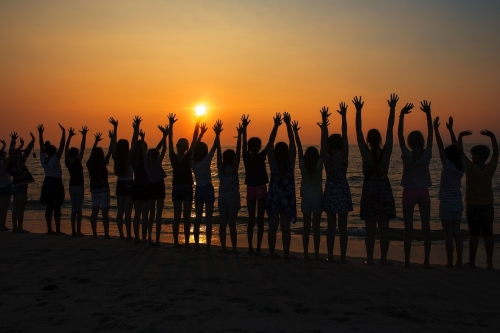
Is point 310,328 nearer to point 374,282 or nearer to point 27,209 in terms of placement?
point 374,282

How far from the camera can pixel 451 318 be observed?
5586 mm

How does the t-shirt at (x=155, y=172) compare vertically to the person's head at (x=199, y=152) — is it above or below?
below

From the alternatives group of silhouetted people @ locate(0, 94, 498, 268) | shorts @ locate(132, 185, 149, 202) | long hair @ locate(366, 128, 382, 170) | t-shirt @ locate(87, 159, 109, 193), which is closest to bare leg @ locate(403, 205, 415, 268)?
group of silhouetted people @ locate(0, 94, 498, 268)

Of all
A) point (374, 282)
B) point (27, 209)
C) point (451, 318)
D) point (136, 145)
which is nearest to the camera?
point (451, 318)

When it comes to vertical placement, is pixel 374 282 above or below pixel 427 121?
below

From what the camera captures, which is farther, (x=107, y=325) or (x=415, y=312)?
(x=415, y=312)

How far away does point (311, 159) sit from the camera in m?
8.53

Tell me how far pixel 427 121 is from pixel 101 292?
5.61m

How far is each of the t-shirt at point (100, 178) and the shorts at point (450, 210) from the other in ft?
22.7

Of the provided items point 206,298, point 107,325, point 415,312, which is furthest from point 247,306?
point 415,312

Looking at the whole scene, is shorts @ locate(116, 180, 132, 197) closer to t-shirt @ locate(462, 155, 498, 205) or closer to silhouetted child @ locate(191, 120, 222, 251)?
silhouetted child @ locate(191, 120, 222, 251)

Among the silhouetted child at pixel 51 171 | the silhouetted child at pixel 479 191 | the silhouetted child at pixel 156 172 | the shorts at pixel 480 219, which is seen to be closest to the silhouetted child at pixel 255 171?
the silhouetted child at pixel 156 172

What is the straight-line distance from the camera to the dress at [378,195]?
27.0 ft

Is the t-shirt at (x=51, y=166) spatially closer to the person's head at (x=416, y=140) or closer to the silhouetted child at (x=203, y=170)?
the silhouetted child at (x=203, y=170)
